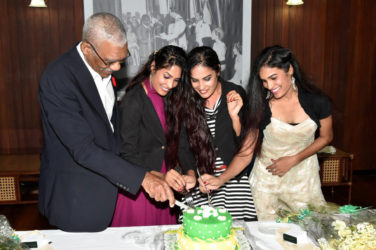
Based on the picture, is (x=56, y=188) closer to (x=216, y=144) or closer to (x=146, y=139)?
(x=146, y=139)

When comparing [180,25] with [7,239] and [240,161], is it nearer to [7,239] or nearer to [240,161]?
[240,161]

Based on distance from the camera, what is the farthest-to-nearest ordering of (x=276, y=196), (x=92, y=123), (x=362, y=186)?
(x=362, y=186)
(x=276, y=196)
(x=92, y=123)

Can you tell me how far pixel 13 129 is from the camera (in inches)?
180

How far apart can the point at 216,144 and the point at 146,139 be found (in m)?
0.44

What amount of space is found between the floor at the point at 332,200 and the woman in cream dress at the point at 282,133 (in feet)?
6.55

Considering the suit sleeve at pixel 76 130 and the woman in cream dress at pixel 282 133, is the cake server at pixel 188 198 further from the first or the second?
the suit sleeve at pixel 76 130

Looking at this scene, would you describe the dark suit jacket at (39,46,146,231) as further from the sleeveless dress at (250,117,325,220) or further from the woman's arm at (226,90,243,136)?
the sleeveless dress at (250,117,325,220)

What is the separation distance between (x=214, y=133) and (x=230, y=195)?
0.41m

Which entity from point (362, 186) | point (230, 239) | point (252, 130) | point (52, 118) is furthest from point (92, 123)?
point (362, 186)

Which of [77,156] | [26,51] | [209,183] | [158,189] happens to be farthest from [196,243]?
[26,51]

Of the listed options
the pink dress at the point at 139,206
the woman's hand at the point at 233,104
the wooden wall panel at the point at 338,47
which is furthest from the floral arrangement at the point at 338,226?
the wooden wall panel at the point at 338,47

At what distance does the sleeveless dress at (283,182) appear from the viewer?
2459mm

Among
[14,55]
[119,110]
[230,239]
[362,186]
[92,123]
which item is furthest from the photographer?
[362,186]

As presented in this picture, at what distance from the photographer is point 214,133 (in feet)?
7.75
